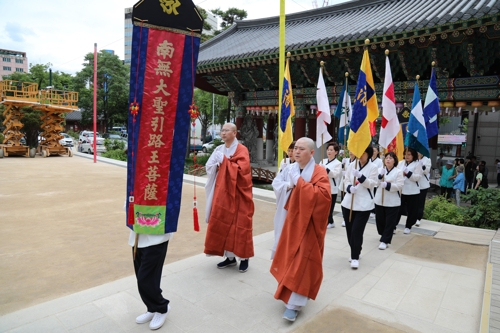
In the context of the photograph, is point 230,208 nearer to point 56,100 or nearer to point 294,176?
point 294,176

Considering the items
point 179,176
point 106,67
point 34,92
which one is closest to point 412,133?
point 179,176

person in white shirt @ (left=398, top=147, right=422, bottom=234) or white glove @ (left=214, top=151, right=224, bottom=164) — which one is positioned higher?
white glove @ (left=214, top=151, right=224, bottom=164)

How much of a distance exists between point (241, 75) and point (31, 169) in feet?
33.8

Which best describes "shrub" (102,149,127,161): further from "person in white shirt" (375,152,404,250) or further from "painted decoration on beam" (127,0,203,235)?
"painted decoration on beam" (127,0,203,235)

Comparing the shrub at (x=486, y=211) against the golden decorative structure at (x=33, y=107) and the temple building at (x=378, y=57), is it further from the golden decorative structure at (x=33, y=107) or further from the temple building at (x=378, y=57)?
the golden decorative structure at (x=33, y=107)

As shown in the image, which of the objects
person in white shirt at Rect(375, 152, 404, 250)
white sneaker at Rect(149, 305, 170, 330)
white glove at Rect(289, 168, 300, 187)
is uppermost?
white glove at Rect(289, 168, 300, 187)

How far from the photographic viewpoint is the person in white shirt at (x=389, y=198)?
5711 millimetres

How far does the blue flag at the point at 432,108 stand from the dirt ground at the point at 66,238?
4225mm

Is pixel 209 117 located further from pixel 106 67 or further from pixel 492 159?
pixel 492 159

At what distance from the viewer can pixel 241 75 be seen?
14672 mm

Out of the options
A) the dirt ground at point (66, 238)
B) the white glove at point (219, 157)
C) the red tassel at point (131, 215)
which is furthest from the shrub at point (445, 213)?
the red tassel at point (131, 215)

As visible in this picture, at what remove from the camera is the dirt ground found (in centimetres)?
402

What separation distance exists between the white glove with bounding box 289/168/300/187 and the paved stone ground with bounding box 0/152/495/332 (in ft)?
4.45

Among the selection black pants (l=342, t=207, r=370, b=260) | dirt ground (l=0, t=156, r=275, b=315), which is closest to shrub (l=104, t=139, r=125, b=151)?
dirt ground (l=0, t=156, r=275, b=315)
